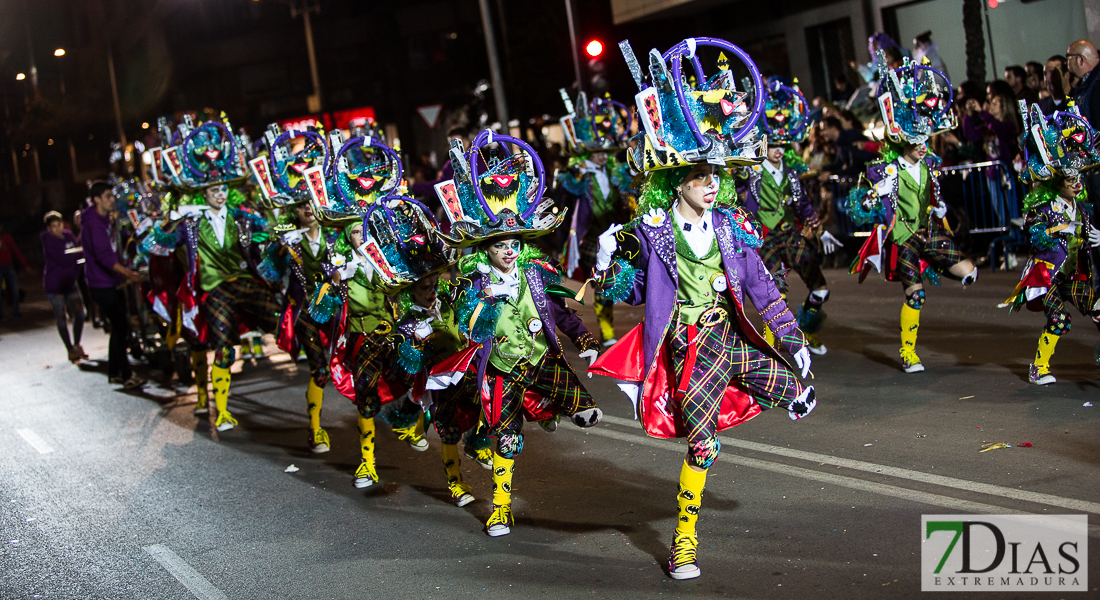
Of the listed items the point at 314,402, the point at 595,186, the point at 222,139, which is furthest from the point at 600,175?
the point at 314,402

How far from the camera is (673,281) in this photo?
5176 mm

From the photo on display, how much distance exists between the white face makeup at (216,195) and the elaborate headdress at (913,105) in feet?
19.3

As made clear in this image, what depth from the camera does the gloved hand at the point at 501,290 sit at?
5.70m

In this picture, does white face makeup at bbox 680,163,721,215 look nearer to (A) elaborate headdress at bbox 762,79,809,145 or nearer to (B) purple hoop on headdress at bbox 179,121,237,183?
(A) elaborate headdress at bbox 762,79,809,145

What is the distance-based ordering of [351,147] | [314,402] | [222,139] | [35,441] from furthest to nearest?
[222,139] → [35,441] → [314,402] → [351,147]

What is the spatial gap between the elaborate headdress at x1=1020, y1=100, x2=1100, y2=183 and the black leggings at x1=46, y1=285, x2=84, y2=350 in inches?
514

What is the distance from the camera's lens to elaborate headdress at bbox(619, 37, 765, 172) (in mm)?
4938

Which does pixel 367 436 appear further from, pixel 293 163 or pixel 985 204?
pixel 985 204

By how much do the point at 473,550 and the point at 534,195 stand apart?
1989 mm

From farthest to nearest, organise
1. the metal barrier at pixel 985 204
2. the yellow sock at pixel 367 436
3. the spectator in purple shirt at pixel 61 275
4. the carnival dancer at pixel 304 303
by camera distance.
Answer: the spectator in purple shirt at pixel 61 275
the metal barrier at pixel 985 204
the carnival dancer at pixel 304 303
the yellow sock at pixel 367 436

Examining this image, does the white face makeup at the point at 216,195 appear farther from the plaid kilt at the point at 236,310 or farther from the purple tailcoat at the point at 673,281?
the purple tailcoat at the point at 673,281

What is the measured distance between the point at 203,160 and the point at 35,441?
316 centimetres

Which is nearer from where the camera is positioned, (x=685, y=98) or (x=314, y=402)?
(x=685, y=98)

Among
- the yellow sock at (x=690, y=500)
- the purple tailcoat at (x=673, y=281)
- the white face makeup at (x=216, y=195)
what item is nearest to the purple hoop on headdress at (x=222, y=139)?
the white face makeup at (x=216, y=195)
